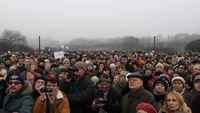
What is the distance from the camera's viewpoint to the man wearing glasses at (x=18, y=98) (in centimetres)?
625

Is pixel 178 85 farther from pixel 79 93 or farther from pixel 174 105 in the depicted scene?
pixel 174 105

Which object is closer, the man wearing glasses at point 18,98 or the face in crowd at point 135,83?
the man wearing glasses at point 18,98

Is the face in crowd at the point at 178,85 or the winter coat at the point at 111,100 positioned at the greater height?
the face in crowd at the point at 178,85

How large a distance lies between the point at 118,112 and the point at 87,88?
3.23 feet

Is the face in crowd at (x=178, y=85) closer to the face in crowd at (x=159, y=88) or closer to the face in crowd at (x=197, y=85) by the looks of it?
the face in crowd at (x=197, y=85)

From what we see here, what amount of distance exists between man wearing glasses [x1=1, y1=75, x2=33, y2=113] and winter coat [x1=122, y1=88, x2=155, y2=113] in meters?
1.51

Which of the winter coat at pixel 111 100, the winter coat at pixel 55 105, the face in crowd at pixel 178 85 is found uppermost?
the face in crowd at pixel 178 85

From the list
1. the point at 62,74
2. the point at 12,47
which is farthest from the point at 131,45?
the point at 62,74

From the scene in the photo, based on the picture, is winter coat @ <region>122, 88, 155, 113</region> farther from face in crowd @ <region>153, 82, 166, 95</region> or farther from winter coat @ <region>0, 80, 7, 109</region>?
winter coat @ <region>0, 80, 7, 109</region>

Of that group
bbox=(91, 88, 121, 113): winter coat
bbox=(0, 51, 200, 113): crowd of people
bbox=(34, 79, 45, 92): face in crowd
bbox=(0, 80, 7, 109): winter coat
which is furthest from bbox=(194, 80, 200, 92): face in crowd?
bbox=(0, 80, 7, 109): winter coat

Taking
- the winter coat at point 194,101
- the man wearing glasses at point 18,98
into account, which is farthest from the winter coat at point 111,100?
the man wearing glasses at point 18,98

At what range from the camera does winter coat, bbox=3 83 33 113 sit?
624 centimetres

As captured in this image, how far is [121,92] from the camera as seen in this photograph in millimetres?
7844

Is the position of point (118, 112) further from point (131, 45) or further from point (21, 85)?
point (131, 45)
